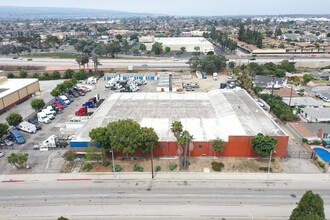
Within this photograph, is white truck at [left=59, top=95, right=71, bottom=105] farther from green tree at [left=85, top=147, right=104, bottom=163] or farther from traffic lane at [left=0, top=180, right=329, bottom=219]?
traffic lane at [left=0, top=180, right=329, bottom=219]

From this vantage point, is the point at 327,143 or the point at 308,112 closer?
the point at 327,143

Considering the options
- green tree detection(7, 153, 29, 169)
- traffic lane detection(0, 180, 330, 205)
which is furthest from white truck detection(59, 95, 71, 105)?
traffic lane detection(0, 180, 330, 205)

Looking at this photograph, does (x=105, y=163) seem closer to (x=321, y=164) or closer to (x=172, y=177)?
(x=172, y=177)

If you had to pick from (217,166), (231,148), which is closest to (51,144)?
(217,166)

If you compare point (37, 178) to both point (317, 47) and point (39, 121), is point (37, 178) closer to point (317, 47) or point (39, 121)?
point (39, 121)

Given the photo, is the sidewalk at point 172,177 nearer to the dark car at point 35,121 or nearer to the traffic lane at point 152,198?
the traffic lane at point 152,198

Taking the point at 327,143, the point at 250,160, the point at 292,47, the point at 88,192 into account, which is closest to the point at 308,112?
the point at 327,143
